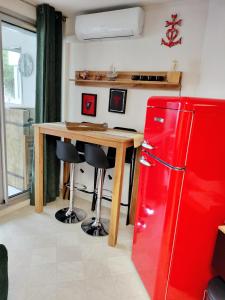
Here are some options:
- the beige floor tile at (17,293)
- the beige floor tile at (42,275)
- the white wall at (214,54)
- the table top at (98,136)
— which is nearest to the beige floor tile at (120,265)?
the beige floor tile at (42,275)

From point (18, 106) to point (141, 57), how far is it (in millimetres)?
1781

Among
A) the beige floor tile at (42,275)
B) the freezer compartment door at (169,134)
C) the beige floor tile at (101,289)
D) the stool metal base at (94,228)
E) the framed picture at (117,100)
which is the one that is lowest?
the beige floor tile at (101,289)

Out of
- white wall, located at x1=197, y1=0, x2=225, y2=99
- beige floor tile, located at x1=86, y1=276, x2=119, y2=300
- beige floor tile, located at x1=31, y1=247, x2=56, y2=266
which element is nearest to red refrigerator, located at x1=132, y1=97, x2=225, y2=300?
beige floor tile, located at x1=86, y1=276, x2=119, y2=300

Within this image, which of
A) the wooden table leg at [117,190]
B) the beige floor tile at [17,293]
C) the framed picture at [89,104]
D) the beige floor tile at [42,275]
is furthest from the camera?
the framed picture at [89,104]

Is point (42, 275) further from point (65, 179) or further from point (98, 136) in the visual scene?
point (65, 179)

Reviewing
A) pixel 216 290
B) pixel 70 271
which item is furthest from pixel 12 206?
pixel 216 290

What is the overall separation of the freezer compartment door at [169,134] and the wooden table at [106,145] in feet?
1.40

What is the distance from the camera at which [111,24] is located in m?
2.46

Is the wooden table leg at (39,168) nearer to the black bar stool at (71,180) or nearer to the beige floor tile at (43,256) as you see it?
the black bar stool at (71,180)

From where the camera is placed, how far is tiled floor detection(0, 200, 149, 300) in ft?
5.71

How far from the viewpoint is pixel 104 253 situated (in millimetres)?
2211

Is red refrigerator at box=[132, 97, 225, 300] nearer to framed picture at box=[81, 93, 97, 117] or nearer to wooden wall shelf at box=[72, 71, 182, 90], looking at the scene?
wooden wall shelf at box=[72, 71, 182, 90]

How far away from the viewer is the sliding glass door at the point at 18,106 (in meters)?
2.69

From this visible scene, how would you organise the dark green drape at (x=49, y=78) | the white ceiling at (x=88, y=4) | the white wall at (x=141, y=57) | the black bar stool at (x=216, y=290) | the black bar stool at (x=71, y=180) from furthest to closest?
the dark green drape at (x=49, y=78) → the black bar stool at (x=71, y=180) → the white ceiling at (x=88, y=4) → the white wall at (x=141, y=57) → the black bar stool at (x=216, y=290)
